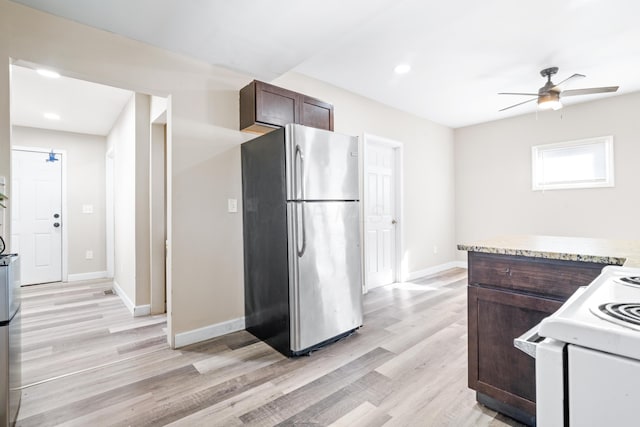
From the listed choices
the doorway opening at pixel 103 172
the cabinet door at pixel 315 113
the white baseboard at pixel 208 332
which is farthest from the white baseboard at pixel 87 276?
the cabinet door at pixel 315 113

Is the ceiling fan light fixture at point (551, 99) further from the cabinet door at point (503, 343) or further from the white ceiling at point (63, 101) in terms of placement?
the white ceiling at point (63, 101)

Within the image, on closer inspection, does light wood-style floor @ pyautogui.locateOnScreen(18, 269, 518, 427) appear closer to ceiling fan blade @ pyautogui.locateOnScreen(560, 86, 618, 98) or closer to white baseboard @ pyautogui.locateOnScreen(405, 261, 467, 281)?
white baseboard @ pyautogui.locateOnScreen(405, 261, 467, 281)

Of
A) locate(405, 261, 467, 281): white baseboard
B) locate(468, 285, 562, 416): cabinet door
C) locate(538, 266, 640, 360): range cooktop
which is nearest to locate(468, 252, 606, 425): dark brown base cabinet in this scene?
locate(468, 285, 562, 416): cabinet door

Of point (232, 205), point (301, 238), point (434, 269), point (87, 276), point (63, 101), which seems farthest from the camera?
point (434, 269)

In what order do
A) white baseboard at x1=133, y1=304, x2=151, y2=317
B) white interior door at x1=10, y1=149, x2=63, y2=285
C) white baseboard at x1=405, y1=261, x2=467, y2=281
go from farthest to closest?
white baseboard at x1=405, y1=261, x2=467, y2=281, white interior door at x1=10, y1=149, x2=63, y2=285, white baseboard at x1=133, y1=304, x2=151, y2=317

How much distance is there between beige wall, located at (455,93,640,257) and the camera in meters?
3.98

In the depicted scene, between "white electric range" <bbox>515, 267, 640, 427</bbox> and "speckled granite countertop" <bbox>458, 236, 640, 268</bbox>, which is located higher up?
"speckled granite countertop" <bbox>458, 236, 640, 268</bbox>

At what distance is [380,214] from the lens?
440 centimetres

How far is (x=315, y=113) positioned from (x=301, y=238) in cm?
142

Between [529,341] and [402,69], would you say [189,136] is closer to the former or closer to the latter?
[402,69]

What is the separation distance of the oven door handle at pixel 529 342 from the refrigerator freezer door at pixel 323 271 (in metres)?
1.73

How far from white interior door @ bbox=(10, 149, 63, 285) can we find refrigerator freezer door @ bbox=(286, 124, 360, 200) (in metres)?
4.76

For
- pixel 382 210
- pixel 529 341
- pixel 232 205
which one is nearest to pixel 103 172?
pixel 232 205

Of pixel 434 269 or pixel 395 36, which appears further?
pixel 434 269
